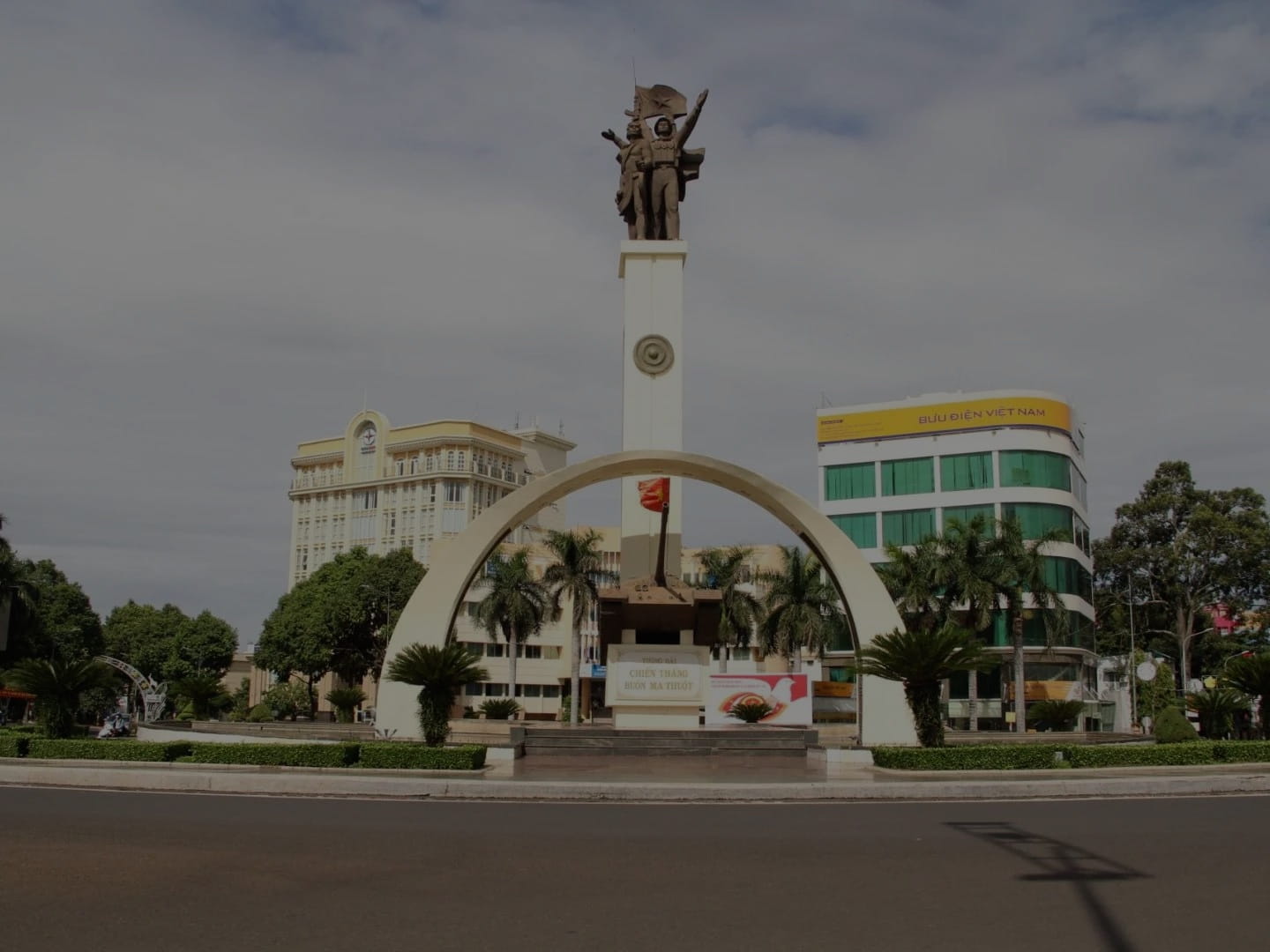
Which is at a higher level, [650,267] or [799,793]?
[650,267]

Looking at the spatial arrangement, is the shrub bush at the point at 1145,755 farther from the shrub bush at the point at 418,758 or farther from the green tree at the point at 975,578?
the green tree at the point at 975,578

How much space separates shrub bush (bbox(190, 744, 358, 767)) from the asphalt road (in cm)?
558

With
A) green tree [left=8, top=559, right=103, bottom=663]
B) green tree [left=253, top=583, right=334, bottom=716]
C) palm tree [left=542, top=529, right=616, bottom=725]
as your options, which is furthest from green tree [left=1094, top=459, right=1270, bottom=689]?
green tree [left=8, top=559, right=103, bottom=663]

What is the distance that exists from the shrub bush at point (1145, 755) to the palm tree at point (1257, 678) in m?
3.23

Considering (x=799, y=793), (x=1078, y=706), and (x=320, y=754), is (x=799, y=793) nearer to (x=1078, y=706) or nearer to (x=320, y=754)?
(x=320, y=754)

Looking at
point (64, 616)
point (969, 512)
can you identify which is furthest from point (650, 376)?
point (64, 616)

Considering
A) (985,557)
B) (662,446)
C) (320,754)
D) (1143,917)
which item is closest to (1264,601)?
(985,557)

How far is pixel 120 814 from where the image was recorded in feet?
40.9

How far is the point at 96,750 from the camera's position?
1975cm

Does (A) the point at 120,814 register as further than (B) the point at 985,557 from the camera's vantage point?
No

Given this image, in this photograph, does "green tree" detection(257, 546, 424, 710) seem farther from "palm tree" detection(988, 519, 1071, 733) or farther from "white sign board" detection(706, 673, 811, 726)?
"white sign board" detection(706, 673, 811, 726)

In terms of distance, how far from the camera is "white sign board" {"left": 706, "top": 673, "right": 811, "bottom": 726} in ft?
100

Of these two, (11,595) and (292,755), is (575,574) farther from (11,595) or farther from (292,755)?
(292,755)

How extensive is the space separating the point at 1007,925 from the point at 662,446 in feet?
88.6
